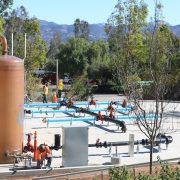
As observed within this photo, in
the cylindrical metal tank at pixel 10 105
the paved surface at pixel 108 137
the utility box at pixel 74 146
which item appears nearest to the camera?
the utility box at pixel 74 146

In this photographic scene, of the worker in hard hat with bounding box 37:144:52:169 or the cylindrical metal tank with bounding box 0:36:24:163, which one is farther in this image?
the cylindrical metal tank with bounding box 0:36:24:163

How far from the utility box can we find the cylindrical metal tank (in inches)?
63.1

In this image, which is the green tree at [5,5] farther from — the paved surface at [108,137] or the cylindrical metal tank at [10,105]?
the cylindrical metal tank at [10,105]

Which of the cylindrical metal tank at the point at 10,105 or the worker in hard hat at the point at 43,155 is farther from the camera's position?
the cylindrical metal tank at the point at 10,105

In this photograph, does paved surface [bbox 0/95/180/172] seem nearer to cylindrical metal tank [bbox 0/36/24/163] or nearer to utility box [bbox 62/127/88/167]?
utility box [bbox 62/127/88/167]

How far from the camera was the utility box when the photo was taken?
1473cm

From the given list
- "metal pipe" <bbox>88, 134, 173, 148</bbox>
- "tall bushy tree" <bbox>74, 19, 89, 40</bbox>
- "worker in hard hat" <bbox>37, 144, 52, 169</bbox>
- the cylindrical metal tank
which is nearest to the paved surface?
"metal pipe" <bbox>88, 134, 173, 148</bbox>

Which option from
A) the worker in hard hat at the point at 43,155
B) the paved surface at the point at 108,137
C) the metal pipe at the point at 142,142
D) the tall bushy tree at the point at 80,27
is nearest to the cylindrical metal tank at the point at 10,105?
the paved surface at the point at 108,137

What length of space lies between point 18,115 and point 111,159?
10.2 feet

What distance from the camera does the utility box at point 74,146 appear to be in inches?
A: 580

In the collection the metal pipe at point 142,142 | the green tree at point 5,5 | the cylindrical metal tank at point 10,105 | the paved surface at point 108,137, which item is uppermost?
the green tree at point 5,5

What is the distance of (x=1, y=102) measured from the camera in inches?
591

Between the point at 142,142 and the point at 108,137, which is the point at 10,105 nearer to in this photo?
the point at 142,142

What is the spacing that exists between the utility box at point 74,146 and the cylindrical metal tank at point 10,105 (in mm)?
1603
